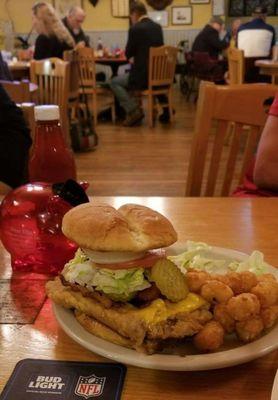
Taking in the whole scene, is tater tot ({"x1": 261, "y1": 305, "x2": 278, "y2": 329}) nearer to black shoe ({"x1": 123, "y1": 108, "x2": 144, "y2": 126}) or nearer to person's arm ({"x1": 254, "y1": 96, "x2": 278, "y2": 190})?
person's arm ({"x1": 254, "y1": 96, "x2": 278, "y2": 190})

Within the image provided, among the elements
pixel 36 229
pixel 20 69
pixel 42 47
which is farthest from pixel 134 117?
pixel 36 229

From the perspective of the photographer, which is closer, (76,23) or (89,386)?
(89,386)

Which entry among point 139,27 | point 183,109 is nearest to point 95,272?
Result: point 139,27

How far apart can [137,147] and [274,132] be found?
3.61 m

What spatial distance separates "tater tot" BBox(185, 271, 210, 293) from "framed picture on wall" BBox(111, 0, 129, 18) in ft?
30.3

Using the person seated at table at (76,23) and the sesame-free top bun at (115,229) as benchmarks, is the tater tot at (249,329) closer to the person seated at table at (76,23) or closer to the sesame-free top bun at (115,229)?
the sesame-free top bun at (115,229)

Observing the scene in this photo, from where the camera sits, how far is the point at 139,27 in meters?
6.10

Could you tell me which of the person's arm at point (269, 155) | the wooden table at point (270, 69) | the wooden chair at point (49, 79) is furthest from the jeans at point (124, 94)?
the person's arm at point (269, 155)

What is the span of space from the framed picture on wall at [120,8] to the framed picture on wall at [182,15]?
0.92m

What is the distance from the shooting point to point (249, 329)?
1.93ft

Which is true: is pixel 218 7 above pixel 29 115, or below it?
above

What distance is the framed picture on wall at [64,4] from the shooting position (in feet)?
29.6

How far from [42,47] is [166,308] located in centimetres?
533

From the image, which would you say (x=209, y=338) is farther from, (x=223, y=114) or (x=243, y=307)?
(x=223, y=114)
